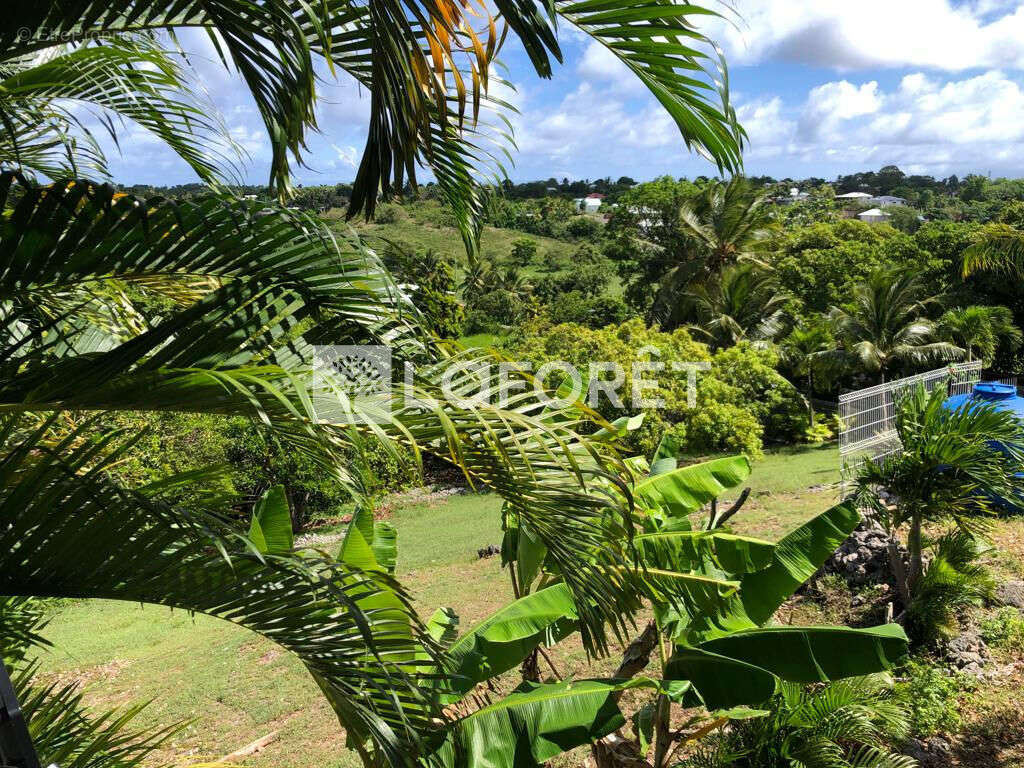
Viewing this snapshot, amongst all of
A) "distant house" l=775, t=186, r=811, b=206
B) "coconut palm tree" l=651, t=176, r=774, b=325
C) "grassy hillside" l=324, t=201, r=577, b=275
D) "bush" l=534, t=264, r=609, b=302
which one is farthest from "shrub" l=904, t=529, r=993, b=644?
Result: "grassy hillside" l=324, t=201, r=577, b=275

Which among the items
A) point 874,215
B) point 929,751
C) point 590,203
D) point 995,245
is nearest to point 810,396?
point 995,245

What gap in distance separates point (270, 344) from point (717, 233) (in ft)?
81.4

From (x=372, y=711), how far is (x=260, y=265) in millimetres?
1352

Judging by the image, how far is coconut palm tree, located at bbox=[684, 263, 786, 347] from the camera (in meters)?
22.7

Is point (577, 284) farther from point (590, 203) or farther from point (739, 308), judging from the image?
point (590, 203)

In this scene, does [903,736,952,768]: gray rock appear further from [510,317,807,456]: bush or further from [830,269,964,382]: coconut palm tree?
[830,269,964,382]: coconut palm tree

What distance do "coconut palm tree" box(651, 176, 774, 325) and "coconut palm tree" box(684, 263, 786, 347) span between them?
3.79ft

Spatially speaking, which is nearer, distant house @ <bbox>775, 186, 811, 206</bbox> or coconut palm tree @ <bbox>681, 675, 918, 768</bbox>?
coconut palm tree @ <bbox>681, 675, 918, 768</bbox>

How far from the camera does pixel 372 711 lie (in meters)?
2.17

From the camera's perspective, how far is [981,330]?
753 inches

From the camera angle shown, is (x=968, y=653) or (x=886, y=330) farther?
(x=886, y=330)

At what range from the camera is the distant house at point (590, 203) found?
246ft

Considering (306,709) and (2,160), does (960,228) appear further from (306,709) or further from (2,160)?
(2,160)

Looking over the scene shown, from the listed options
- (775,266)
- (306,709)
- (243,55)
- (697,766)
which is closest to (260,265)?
(243,55)
